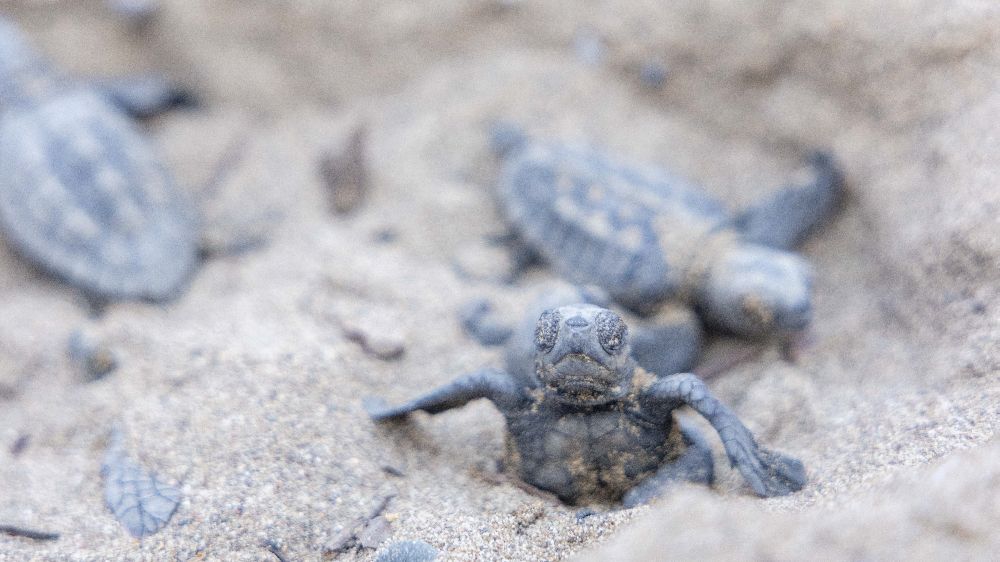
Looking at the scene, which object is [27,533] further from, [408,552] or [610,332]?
[610,332]

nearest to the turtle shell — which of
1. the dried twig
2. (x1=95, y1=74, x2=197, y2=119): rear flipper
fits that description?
(x1=95, y1=74, x2=197, y2=119): rear flipper

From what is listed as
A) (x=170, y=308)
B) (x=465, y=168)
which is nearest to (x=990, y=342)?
(x=465, y=168)

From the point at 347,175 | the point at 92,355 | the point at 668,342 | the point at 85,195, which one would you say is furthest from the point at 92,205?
the point at 668,342

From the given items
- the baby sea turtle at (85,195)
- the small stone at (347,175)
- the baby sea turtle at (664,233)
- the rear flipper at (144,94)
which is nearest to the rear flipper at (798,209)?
the baby sea turtle at (664,233)

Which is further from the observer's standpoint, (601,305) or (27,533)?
(601,305)

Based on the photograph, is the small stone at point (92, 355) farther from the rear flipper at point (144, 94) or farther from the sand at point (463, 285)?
the rear flipper at point (144, 94)
